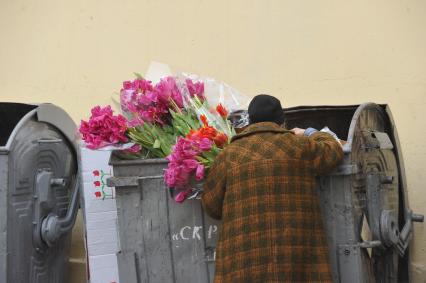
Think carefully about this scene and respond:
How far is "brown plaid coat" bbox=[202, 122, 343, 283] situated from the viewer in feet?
8.20

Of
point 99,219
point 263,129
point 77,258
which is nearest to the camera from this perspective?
point 263,129

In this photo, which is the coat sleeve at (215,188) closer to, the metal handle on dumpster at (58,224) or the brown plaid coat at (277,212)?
the brown plaid coat at (277,212)

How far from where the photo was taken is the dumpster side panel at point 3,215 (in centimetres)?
333

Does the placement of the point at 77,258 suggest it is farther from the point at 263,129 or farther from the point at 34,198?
the point at 263,129

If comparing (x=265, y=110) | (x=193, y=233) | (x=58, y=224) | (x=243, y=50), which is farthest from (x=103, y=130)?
(x=243, y=50)

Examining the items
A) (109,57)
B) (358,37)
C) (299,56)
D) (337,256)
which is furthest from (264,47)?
(337,256)

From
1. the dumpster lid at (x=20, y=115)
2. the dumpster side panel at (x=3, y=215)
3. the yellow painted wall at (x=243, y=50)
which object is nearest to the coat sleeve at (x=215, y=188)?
the dumpster side panel at (x=3, y=215)

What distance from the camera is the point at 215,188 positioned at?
2.67m

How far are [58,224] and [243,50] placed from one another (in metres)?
2.03

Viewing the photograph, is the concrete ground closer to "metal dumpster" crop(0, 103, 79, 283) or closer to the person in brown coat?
"metal dumpster" crop(0, 103, 79, 283)

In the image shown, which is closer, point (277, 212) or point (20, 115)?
point (277, 212)

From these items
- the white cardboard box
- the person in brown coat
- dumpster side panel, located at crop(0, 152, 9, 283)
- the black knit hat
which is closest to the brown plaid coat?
the person in brown coat

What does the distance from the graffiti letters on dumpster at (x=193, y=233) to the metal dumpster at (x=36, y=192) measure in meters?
1.20

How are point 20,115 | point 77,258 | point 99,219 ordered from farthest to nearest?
point 77,258 < point 20,115 < point 99,219
